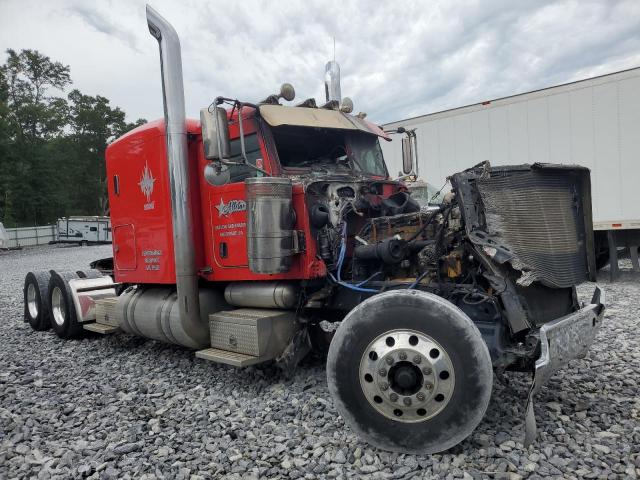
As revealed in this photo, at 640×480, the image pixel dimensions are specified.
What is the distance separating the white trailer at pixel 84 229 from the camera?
3012cm

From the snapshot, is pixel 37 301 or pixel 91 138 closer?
pixel 37 301

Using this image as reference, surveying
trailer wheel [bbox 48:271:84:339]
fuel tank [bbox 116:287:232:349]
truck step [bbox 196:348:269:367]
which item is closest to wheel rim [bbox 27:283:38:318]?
trailer wheel [bbox 48:271:84:339]

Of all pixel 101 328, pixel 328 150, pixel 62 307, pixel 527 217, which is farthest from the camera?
pixel 62 307

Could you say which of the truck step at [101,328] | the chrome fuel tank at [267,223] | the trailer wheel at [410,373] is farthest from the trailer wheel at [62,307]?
the trailer wheel at [410,373]

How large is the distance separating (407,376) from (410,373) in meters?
0.03

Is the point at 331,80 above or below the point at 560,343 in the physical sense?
above

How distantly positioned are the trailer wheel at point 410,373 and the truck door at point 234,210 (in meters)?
1.79

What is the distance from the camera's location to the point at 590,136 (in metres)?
9.69

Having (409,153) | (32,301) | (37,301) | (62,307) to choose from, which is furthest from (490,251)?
(32,301)

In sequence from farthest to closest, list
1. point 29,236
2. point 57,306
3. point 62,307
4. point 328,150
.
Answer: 1. point 29,236
2. point 57,306
3. point 62,307
4. point 328,150

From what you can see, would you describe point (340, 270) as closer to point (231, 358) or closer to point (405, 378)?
point (231, 358)

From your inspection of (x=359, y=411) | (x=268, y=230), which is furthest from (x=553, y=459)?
(x=268, y=230)

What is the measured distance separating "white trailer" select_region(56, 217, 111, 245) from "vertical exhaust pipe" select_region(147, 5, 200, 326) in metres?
27.7

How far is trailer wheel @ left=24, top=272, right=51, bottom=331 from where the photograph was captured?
24.6 feet
